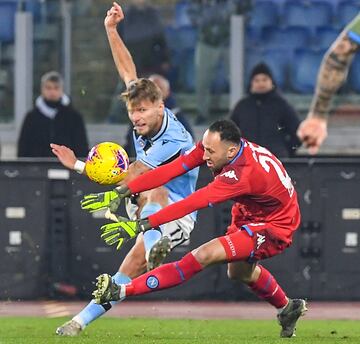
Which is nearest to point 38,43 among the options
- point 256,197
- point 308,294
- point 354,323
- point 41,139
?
point 41,139

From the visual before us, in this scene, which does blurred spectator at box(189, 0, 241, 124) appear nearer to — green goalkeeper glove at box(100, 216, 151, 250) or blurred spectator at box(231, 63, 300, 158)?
blurred spectator at box(231, 63, 300, 158)

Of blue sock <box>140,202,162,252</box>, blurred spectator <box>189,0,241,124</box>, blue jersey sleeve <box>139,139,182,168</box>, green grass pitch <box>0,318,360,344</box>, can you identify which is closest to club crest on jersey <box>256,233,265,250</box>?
green grass pitch <box>0,318,360,344</box>

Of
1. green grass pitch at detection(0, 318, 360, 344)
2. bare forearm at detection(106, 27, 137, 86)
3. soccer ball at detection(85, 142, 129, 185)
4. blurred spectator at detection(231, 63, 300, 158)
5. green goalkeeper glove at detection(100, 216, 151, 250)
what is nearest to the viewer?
green goalkeeper glove at detection(100, 216, 151, 250)

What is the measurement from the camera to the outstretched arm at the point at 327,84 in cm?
820

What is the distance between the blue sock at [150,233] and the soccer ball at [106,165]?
1.96 feet

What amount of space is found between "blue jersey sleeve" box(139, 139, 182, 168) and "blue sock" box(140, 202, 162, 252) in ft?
1.31

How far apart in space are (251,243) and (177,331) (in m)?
1.74

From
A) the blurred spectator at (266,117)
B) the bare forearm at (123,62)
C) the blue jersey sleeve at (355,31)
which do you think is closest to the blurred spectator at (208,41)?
the blurred spectator at (266,117)

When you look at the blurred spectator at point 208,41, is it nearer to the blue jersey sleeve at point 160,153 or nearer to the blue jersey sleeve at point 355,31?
the blue jersey sleeve at point 160,153

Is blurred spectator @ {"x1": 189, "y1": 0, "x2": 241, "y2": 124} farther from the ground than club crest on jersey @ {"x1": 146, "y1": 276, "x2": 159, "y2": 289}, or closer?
farther from the ground

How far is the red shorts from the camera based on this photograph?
36.4ft

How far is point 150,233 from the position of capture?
1193cm

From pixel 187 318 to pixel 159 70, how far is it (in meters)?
5.40

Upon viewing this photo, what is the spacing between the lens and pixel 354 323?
44.7ft
